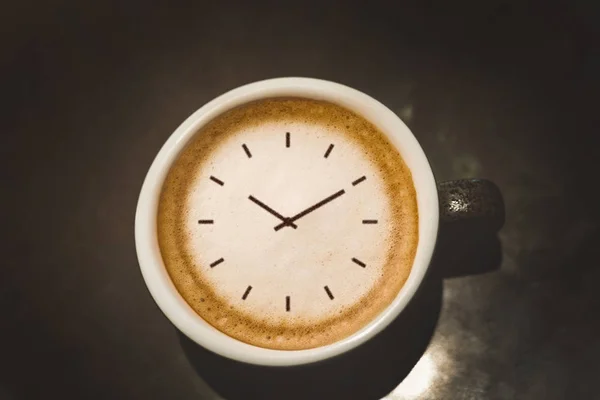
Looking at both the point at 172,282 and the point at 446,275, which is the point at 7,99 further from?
the point at 446,275

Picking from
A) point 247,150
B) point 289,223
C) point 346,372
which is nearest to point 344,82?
point 247,150

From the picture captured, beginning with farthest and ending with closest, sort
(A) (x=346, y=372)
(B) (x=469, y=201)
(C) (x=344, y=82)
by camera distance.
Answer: (C) (x=344, y=82), (A) (x=346, y=372), (B) (x=469, y=201)

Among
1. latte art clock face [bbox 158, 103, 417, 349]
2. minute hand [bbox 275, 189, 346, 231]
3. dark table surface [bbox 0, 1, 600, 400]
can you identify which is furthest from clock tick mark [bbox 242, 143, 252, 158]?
dark table surface [bbox 0, 1, 600, 400]

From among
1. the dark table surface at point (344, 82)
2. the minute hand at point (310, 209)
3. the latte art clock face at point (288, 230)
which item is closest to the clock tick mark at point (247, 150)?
the latte art clock face at point (288, 230)

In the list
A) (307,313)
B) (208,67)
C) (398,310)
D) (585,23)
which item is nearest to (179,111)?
(208,67)

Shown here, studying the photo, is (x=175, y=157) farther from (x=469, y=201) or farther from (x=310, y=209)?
(x=469, y=201)

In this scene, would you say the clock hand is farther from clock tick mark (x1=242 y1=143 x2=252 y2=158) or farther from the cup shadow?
the cup shadow
